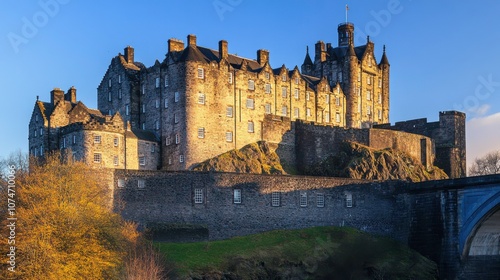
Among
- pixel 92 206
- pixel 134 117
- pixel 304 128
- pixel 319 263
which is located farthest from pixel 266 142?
pixel 92 206

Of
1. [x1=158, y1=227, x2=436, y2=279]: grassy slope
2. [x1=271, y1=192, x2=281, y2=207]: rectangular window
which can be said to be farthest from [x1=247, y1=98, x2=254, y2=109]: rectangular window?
[x1=158, y1=227, x2=436, y2=279]: grassy slope

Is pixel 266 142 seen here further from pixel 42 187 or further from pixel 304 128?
pixel 42 187

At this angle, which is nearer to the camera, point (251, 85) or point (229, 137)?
point (229, 137)

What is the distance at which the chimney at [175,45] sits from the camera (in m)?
66.2

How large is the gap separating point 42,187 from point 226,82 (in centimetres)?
2920

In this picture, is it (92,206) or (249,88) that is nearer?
(92,206)

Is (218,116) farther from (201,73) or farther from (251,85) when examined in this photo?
(251,85)

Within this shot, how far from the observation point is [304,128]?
228ft

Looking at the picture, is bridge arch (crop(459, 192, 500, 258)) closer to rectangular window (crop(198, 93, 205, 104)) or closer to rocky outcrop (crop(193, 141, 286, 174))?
rocky outcrop (crop(193, 141, 286, 174))

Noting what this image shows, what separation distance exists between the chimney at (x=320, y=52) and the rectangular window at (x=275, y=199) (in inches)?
1440

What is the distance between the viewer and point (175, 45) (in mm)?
66688

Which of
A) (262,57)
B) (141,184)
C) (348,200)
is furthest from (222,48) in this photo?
(141,184)

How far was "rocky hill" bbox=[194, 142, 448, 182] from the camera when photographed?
206 feet

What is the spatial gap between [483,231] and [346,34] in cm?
4087
